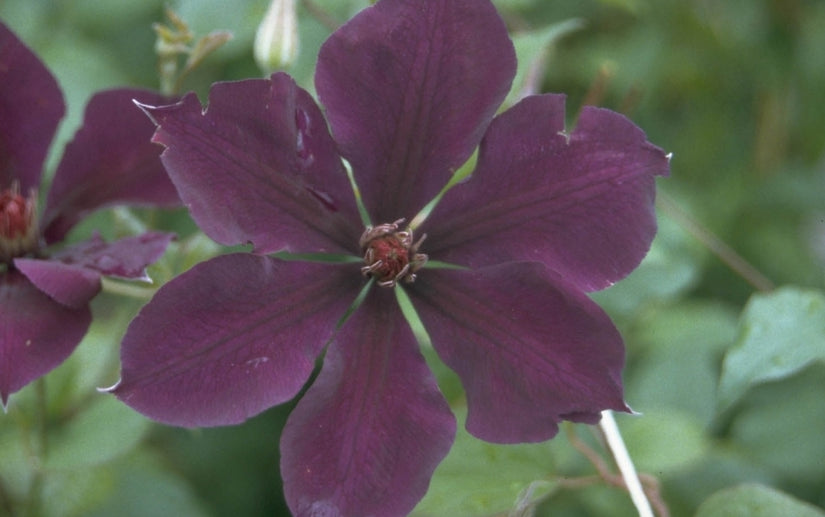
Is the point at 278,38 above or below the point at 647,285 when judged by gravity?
above

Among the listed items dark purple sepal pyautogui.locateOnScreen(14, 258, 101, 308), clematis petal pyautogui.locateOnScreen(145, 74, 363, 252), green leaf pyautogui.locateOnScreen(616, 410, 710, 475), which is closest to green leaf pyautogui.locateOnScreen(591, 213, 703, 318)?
green leaf pyautogui.locateOnScreen(616, 410, 710, 475)

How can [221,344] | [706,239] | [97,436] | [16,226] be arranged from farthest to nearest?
[706,239]
[97,436]
[16,226]
[221,344]

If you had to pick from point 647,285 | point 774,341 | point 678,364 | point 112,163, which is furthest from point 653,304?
point 112,163

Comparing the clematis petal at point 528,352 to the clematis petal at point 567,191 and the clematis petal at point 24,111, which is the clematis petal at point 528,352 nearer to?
the clematis petal at point 567,191

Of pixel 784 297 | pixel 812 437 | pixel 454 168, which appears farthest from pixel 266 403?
pixel 812 437

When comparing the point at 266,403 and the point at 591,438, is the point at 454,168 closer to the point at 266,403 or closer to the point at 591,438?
the point at 266,403

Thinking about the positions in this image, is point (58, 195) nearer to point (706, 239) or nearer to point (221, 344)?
point (221, 344)

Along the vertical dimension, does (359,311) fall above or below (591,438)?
above

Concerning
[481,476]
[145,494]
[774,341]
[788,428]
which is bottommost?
[145,494]

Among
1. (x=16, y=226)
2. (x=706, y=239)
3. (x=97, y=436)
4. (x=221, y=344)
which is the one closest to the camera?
(x=221, y=344)
